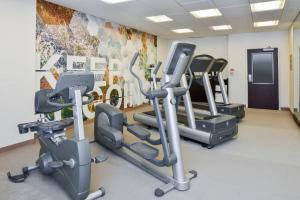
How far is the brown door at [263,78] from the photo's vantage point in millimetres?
7895

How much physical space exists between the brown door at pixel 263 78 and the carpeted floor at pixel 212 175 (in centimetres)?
378

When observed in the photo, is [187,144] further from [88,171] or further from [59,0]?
[59,0]

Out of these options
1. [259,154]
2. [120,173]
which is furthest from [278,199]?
[120,173]

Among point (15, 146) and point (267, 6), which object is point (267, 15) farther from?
point (15, 146)

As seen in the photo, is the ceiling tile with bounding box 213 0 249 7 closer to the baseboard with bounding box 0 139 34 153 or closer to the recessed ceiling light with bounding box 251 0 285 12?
the recessed ceiling light with bounding box 251 0 285 12

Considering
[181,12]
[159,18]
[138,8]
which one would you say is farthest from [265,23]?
[138,8]

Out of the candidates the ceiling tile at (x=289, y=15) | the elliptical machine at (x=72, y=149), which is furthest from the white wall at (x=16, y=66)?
the ceiling tile at (x=289, y=15)

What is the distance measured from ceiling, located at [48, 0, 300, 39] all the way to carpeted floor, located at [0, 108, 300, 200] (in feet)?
9.06

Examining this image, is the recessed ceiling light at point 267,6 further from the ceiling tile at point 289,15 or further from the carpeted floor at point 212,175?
the carpeted floor at point 212,175

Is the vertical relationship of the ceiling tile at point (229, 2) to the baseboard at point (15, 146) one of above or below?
above

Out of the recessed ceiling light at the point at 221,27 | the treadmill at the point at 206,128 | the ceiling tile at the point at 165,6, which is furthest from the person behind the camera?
the recessed ceiling light at the point at 221,27

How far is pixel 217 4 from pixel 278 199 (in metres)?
3.85

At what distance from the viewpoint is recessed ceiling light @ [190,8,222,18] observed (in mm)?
5396

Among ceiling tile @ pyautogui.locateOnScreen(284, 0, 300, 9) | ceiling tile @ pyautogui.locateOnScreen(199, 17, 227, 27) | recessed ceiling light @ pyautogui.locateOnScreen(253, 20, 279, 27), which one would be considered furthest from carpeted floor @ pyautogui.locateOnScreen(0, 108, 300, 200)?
recessed ceiling light @ pyautogui.locateOnScreen(253, 20, 279, 27)
